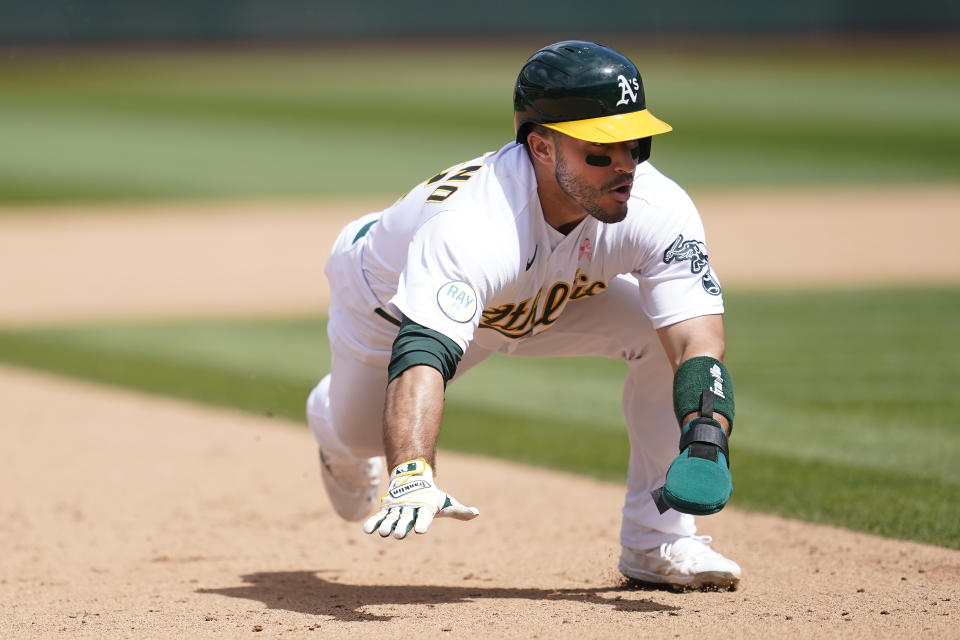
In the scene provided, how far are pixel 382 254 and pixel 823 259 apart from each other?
9.49 metres

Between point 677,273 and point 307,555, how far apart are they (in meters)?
2.08

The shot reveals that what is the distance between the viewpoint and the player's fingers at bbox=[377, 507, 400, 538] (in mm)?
3416

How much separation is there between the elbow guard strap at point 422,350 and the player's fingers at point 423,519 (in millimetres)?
461

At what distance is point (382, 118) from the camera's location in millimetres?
26812

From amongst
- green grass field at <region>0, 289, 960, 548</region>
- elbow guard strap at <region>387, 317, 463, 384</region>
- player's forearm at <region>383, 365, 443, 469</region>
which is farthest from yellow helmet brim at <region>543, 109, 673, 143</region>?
green grass field at <region>0, 289, 960, 548</region>

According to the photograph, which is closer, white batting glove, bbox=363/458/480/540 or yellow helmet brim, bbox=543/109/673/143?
white batting glove, bbox=363/458/480/540

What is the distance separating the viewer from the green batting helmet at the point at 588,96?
395 cm

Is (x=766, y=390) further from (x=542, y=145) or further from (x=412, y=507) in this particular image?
(x=412, y=507)

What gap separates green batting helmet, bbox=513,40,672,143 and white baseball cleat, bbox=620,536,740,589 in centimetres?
146

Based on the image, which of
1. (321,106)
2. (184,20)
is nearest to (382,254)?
(321,106)

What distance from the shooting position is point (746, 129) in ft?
81.2

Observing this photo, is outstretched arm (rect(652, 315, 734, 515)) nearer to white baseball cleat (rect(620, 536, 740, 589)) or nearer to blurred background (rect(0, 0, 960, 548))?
white baseball cleat (rect(620, 536, 740, 589))

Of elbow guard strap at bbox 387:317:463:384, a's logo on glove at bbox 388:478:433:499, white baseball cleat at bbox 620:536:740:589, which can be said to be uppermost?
elbow guard strap at bbox 387:317:463:384

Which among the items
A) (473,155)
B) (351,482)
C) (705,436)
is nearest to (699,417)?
(705,436)
